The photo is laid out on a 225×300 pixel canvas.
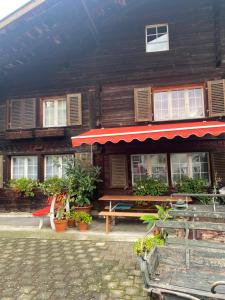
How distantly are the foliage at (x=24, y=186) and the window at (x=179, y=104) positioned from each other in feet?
21.3

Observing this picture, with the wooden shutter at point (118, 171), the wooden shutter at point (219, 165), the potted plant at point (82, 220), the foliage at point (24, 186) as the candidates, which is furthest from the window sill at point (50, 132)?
the wooden shutter at point (219, 165)

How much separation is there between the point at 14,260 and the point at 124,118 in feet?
23.8

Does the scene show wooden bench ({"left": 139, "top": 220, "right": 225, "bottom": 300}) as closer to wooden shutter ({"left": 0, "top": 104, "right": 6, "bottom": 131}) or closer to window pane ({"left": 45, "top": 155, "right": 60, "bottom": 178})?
window pane ({"left": 45, "top": 155, "right": 60, "bottom": 178})

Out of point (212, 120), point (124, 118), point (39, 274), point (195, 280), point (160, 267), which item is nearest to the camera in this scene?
point (195, 280)

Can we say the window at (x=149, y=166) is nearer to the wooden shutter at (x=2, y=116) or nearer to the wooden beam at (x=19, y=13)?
the wooden shutter at (x=2, y=116)

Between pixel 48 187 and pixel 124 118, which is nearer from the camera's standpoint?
pixel 48 187

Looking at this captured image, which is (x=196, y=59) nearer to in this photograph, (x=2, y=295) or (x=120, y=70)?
(x=120, y=70)

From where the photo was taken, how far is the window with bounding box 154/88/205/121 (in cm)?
1069

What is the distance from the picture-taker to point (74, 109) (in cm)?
1180

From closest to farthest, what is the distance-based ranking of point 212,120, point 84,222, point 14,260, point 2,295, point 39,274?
1. point 2,295
2. point 39,274
3. point 14,260
4. point 84,222
5. point 212,120

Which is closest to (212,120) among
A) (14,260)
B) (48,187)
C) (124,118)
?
(124,118)

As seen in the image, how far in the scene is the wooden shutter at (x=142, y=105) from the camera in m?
10.9

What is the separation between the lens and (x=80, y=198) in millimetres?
9336

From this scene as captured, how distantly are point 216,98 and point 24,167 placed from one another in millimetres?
9377
